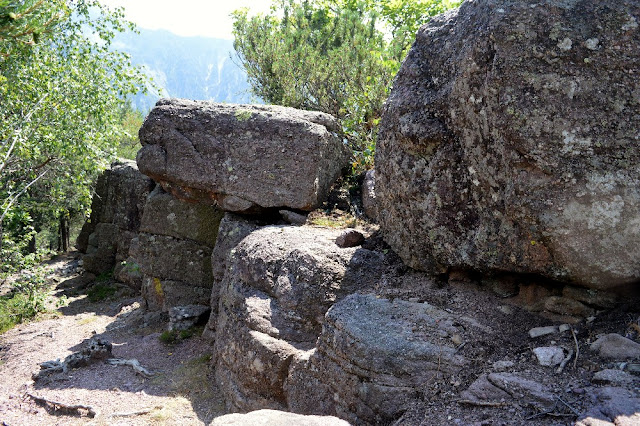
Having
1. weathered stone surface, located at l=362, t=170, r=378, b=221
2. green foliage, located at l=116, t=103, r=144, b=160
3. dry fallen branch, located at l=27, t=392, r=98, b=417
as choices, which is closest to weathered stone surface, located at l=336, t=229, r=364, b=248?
Result: weathered stone surface, located at l=362, t=170, r=378, b=221

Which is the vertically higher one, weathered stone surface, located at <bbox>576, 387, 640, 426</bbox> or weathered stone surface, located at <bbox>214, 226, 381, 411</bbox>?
weathered stone surface, located at <bbox>576, 387, 640, 426</bbox>

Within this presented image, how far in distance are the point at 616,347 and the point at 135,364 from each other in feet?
18.9

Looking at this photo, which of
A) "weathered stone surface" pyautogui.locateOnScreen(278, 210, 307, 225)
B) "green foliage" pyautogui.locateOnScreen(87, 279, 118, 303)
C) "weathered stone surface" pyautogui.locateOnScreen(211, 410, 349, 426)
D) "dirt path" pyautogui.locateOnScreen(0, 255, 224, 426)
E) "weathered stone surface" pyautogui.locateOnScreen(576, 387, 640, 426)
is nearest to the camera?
"weathered stone surface" pyautogui.locateOnScreen(576, 387, 640, 426)

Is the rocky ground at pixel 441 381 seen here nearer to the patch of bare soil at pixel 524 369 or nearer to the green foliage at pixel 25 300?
the patch of bare soil at pixel 524 369

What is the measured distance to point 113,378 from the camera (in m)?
6.66

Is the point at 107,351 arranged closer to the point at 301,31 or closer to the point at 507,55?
the point at 507,55

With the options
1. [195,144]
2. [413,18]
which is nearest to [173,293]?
[195,144]

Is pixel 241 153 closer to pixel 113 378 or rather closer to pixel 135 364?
pixel 135 364

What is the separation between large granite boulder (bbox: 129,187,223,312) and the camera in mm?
8578

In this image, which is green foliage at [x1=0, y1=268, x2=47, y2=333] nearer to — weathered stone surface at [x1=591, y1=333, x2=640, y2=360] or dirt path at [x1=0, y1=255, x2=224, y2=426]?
dirt path at [x1=0, y1=255, x2=224, y2=426]

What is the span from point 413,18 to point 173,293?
43.1ft

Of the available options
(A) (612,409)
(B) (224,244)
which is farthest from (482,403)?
(B) (224,244)

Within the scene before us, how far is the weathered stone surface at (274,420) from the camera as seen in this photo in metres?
3.36

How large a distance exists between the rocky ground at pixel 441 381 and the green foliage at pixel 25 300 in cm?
54
